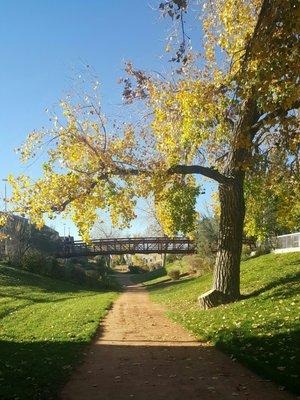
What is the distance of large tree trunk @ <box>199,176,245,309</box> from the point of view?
18031mm

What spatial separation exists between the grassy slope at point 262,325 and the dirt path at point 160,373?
1.18 ft

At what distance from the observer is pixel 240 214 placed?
18.1 m

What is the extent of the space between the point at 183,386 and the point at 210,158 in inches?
598

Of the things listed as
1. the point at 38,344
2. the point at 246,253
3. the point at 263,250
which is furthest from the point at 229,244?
the point at 246,253

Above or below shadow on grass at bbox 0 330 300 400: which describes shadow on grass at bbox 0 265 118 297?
above

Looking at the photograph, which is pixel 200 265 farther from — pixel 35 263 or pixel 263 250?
pixel 35 263

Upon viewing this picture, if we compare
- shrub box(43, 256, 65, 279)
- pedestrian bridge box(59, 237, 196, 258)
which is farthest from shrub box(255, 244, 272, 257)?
pedestrian bridge box(59, 237, 196, 258)

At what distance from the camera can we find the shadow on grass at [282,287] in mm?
16438

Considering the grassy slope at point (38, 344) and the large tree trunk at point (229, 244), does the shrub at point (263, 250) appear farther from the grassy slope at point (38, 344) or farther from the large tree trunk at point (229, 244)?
the large tree trunk at point (229, 244)

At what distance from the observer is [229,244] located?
1819cm

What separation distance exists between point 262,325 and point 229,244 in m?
5.86

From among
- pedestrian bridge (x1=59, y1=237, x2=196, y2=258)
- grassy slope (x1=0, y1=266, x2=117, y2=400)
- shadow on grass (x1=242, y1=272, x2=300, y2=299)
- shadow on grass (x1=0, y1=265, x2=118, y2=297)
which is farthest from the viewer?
pedestrian bridge (x1=59, y1=237, x2=196, y2=258)

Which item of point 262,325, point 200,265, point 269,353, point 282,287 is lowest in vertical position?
point 269,353

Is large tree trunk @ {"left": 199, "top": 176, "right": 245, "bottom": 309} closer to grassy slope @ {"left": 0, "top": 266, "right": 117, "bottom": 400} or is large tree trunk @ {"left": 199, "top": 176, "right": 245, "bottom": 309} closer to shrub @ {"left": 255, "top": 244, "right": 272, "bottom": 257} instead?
grassy slope @ {"left": 0, "top": 266, "right": 117, "bottom": 400}
